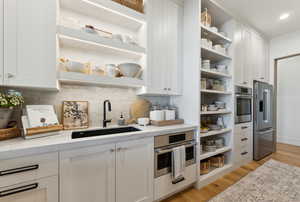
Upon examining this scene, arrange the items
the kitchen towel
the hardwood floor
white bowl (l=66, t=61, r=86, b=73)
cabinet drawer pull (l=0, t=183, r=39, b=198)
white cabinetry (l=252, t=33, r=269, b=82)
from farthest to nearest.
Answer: white cabinetry (l=252, t=33, r=269, b=82)
the hardwood floor
the kitchen towel
white bowl (l=66, t=61, r=86, b=73)
cabinet drawer pull (l=0, t=183, r=39, b=198)

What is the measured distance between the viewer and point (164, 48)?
6.12ft

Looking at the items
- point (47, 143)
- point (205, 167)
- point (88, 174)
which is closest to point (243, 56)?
point (205, 167)

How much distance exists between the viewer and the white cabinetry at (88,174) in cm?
102

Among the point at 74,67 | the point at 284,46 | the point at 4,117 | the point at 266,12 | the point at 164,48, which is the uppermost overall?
the point at 266,12

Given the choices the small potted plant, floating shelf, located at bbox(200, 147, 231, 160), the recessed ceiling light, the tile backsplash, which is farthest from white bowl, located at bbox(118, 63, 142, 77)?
the recessed ceiling light

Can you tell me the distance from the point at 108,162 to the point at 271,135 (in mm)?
3672

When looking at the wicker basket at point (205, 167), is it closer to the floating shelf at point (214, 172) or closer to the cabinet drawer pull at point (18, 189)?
the floating shelf at point (214, 172)

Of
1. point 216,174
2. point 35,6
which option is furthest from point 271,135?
point 35,6

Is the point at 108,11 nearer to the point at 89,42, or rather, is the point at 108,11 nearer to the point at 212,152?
the point at 89,42

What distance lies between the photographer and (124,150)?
127 cm

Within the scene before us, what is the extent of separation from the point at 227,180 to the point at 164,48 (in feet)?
7.27

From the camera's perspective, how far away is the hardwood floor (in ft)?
5.51

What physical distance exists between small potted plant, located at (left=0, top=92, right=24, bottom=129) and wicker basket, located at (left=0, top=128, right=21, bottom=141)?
0.10m

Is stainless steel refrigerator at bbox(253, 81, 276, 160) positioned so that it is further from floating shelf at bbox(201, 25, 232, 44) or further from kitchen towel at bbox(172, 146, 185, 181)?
kitchen towel at bbox(172, 146, 185, 181)
